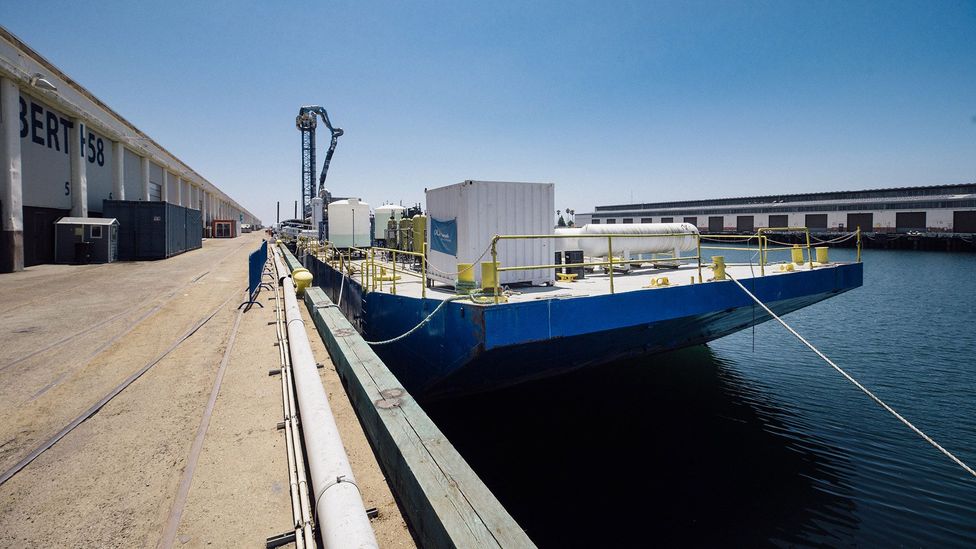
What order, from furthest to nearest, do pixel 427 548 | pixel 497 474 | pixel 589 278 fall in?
pixel 589 278
pixel 497 474
pixel 427 548

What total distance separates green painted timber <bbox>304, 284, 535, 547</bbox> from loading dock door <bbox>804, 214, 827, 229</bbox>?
283 feet

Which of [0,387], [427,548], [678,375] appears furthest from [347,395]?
[678,375]

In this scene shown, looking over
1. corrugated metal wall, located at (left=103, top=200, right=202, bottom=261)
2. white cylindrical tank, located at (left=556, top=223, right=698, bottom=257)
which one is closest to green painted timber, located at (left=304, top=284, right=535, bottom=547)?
white cylindrical tank, located at (left=556, top=223, right=698, bottom=257)

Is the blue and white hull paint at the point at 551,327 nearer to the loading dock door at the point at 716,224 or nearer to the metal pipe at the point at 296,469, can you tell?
the metal pipe at the point at 296,469

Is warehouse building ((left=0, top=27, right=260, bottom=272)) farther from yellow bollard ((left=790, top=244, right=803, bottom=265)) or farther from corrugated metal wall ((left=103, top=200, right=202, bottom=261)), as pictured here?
yellow bollard ((left=790, top=244, right=803, bottom=265))

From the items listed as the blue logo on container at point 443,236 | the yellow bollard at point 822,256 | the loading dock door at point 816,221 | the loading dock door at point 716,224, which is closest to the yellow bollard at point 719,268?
the yellow bollard at point 822,256

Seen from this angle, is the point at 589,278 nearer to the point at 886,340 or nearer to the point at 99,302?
the point at 886,340

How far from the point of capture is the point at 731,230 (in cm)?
8300

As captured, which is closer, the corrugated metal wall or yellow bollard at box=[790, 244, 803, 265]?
yellow bollard at box=[790, 244, 803, 265]

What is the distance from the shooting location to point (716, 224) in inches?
3376

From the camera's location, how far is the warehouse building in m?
20.2

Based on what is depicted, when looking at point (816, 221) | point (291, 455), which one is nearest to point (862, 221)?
point (816, 221)

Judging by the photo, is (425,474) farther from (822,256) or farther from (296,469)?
(822,256)

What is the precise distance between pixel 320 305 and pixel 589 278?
6772 millimetres
